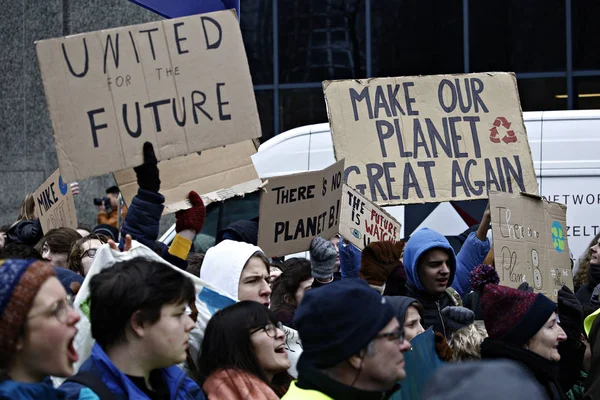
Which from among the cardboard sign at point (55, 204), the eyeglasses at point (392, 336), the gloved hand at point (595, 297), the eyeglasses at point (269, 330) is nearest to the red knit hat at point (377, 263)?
the eyeglasses at point (269, 330)

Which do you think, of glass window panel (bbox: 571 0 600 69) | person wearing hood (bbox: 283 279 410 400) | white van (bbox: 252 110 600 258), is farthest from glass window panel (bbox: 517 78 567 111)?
person wearing hood (bbox: 283 279 410 400)

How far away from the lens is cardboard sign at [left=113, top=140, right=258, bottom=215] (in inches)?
233

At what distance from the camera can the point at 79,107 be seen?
5020mm

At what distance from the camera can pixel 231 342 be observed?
159 inches

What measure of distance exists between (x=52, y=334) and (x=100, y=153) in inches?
93.0

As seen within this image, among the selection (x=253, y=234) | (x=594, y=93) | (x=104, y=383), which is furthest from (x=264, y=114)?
(x=104, y=383)

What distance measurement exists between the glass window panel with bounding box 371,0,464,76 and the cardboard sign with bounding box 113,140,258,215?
8839mm

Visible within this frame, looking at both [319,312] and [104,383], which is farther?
[104,383]

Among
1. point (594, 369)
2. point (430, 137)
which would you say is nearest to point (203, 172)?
point (430, 137)

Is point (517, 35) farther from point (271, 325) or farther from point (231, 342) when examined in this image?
point (231, 342)

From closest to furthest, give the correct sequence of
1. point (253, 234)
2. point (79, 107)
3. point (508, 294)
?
point (508, 294) → point (79, 107) → point (253, 234)

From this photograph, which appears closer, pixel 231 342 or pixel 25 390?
pixel 25 390

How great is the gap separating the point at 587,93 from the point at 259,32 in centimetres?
451

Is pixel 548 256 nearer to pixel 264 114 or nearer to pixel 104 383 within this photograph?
pixel 104 383
